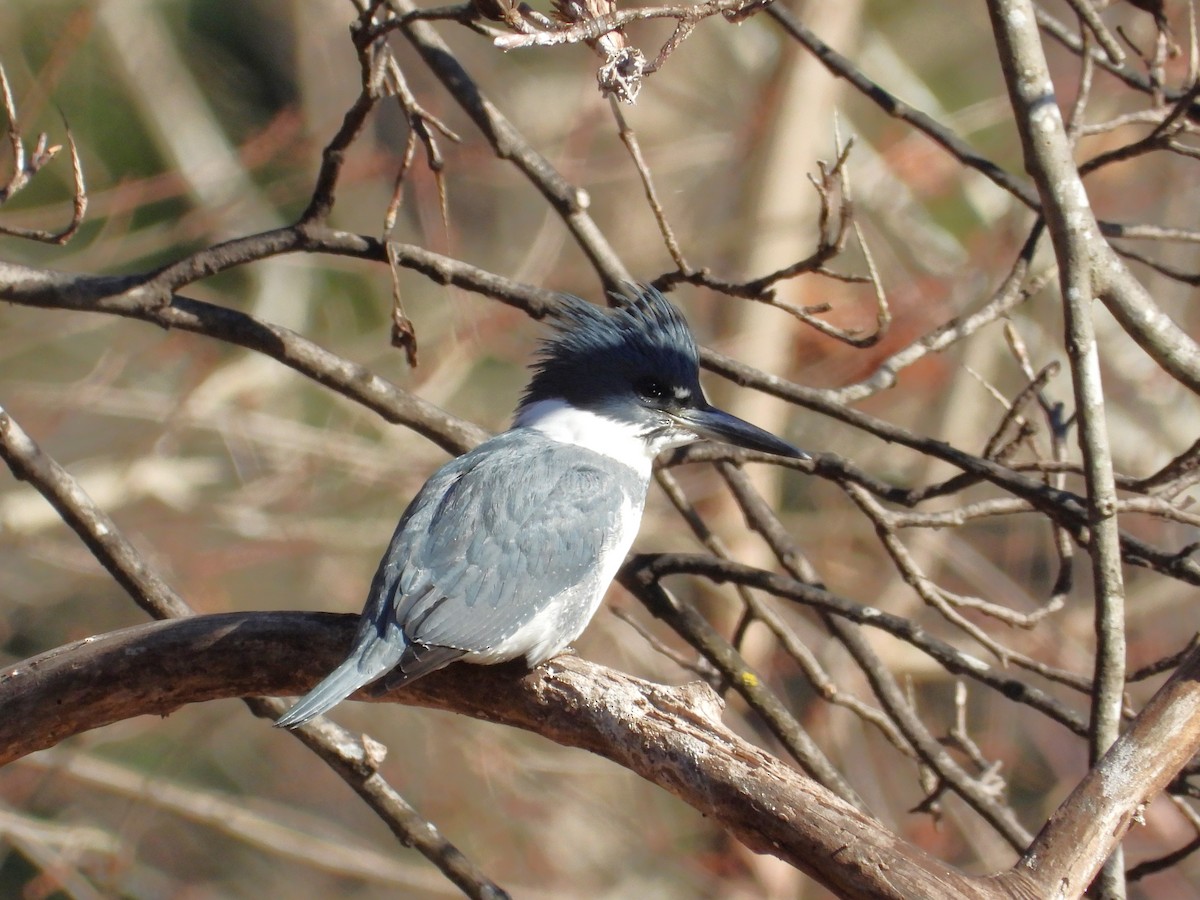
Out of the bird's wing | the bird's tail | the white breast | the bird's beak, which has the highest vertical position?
the bird's beak

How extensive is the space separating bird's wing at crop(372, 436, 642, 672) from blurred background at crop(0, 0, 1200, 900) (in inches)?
86.9

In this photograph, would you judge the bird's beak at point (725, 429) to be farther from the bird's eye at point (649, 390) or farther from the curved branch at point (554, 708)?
the curved branch at point (554, 708)

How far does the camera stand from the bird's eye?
→ 8.97ft

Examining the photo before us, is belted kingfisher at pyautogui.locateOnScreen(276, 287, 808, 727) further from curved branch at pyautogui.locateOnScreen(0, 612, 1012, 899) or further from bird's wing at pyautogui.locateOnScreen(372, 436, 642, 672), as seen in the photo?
curved branch at pyautogui.locateOnScreen(0, 612, 1012, 899)

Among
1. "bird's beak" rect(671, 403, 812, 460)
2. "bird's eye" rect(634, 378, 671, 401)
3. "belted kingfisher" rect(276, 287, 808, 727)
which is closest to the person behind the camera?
"belted kingfisher" rect(276, 287, 808, 727)

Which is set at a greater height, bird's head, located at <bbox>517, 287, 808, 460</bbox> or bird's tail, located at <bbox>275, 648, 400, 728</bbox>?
bird's head, located at <bbox>517, 287, 808, 460</bbox>

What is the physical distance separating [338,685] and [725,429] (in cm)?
108

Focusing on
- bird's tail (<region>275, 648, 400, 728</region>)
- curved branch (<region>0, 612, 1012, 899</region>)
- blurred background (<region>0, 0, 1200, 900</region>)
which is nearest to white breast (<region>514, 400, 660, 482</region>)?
curved branch (<region>0, 612, 1012, 899</region>)

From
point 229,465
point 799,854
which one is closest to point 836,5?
point 229,465

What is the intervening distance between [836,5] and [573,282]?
1734 millimetres

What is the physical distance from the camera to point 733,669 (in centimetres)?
242

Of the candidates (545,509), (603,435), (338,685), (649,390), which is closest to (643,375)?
(649,390)

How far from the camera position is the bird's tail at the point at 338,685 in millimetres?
1881

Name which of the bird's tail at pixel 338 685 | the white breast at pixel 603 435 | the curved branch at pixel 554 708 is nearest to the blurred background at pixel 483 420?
the white breast at pixel 603 435
